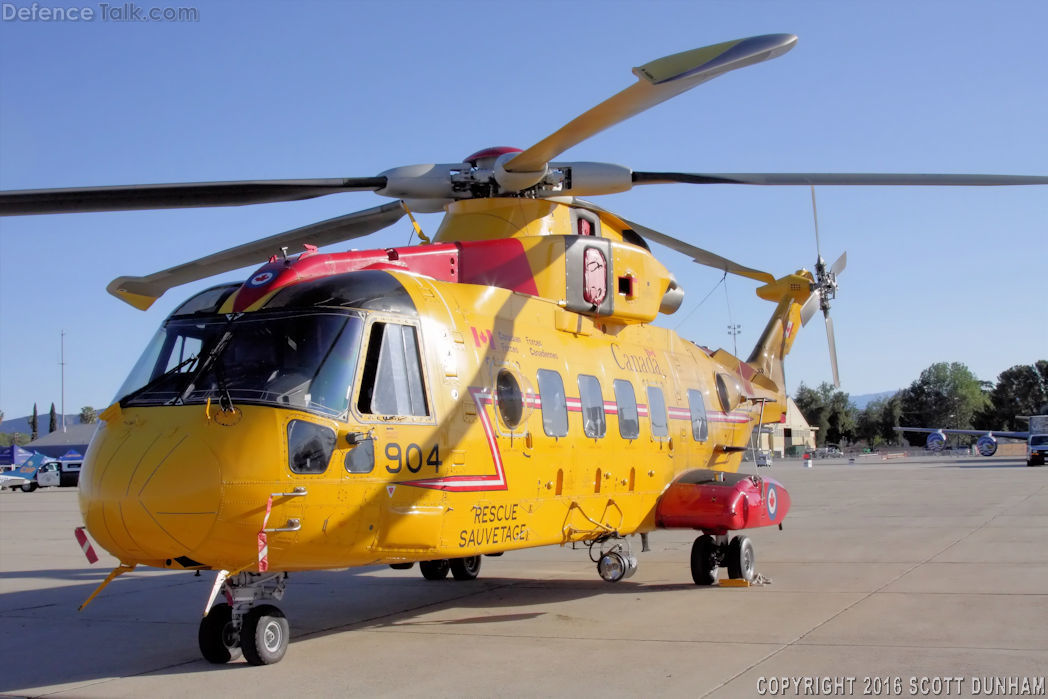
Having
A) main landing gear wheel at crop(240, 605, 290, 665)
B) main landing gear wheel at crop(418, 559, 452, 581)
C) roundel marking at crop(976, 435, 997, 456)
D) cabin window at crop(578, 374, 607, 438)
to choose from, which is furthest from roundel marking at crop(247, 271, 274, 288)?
roundel marking at crop(976, 435, 997, 456)

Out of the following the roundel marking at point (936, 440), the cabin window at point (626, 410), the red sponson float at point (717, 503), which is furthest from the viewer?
the roundel marking at point (936, 440)

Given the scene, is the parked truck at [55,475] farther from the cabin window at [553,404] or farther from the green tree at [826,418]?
the green tree at [826,418]

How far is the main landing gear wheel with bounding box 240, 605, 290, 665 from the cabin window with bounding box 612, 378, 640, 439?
14.4ft

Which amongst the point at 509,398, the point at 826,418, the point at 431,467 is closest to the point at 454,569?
the point at 509,398

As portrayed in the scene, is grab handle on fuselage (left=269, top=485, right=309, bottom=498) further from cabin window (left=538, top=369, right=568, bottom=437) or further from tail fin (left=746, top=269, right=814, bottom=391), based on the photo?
tail fin (left=746, top=269, right=814, bottom=391)

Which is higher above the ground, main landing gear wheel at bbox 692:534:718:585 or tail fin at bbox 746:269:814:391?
tail fin at bbox 746:269:814:391

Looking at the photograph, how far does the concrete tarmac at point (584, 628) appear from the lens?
21.0ft

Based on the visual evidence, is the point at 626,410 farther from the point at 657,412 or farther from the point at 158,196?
the point at 158,196

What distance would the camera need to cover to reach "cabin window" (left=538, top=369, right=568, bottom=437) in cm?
896

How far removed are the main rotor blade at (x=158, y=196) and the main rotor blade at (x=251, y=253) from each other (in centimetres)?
155

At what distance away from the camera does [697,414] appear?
12195 mm

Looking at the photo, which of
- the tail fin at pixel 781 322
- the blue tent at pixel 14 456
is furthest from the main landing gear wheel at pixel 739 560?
the blue tent at pixel 14 456

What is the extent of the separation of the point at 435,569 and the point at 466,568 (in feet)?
1.32

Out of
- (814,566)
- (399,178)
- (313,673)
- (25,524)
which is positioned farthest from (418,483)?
(25,524)
